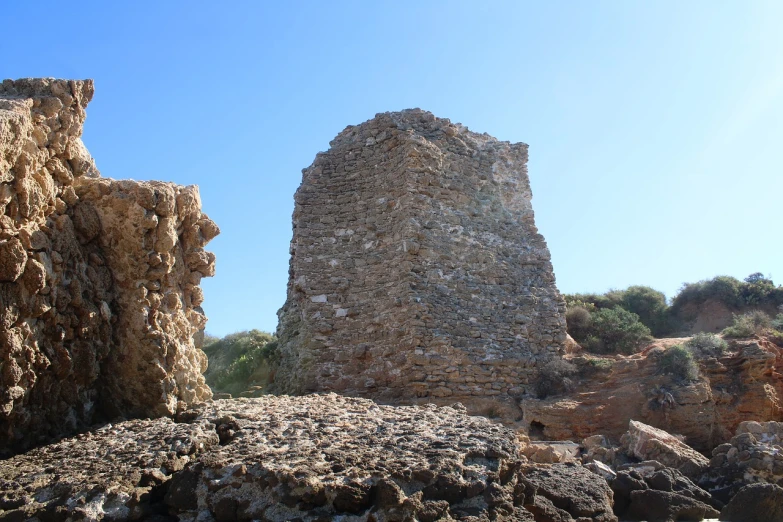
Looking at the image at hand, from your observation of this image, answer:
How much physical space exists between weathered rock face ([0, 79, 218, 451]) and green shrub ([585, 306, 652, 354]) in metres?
8.47

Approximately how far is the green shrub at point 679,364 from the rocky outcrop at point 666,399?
0.11 metres

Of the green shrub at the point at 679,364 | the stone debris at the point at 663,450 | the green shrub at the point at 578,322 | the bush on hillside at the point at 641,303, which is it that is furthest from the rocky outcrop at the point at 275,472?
the bush on hillside at the point at 641,303

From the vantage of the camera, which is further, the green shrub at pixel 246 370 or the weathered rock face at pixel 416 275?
the green shrub at pixel 246 370

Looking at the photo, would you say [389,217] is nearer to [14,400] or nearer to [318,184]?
[318,184]

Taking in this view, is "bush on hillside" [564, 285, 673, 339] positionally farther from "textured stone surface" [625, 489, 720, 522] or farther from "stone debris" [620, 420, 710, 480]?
"textured stone surface" [625, 489, 720, 522]

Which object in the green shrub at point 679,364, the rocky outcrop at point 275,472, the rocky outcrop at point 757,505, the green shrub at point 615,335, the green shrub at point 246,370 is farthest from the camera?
the green shrub at point 615,335

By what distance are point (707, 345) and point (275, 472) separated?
8.58m

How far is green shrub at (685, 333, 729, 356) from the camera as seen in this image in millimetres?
10508

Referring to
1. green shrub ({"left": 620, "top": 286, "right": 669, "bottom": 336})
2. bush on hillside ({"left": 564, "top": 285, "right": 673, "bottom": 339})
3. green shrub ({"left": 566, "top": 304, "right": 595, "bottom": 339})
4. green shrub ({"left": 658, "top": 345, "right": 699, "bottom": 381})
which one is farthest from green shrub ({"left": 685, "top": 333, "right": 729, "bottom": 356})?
green shrub ({"left": 620, "top": 286, "right": 669, "bottom": 336})

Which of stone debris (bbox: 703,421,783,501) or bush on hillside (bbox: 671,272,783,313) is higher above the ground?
bush on hillside (bbox: 671,272,783,313)

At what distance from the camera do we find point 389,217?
34.2 feet

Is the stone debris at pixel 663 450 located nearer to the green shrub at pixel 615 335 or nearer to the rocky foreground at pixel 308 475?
the rocky foreground at pixel 308 475

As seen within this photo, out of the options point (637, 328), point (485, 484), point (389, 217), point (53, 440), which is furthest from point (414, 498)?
point (637, 328)

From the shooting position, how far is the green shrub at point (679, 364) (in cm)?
973
